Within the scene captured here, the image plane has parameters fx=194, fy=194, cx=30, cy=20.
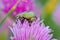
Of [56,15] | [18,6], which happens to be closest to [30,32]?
[18,6]

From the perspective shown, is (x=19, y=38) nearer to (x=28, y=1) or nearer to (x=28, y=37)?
(x=28, y=37)

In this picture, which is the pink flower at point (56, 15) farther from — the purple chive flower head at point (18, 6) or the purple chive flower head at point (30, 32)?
the purple chive flower head at point (30, 32)

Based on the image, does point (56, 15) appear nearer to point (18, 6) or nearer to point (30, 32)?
point (18, 6)

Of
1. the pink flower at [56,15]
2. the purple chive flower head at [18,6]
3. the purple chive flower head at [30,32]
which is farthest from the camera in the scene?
→ the pink flower at [56,15]

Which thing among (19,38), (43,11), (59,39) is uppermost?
(43,11)

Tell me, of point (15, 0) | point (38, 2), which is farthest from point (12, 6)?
point (38, 2)

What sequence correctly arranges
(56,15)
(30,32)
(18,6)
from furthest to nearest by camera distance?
(56,15), (18,6), (30,32)

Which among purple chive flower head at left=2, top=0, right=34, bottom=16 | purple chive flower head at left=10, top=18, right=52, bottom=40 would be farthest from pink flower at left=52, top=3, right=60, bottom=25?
purple chive flower head at left=10, top=18, right=52, bottom=40

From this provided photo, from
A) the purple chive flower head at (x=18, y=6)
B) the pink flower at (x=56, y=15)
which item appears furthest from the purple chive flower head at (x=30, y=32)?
the pink flower at (x=56, y=15)
